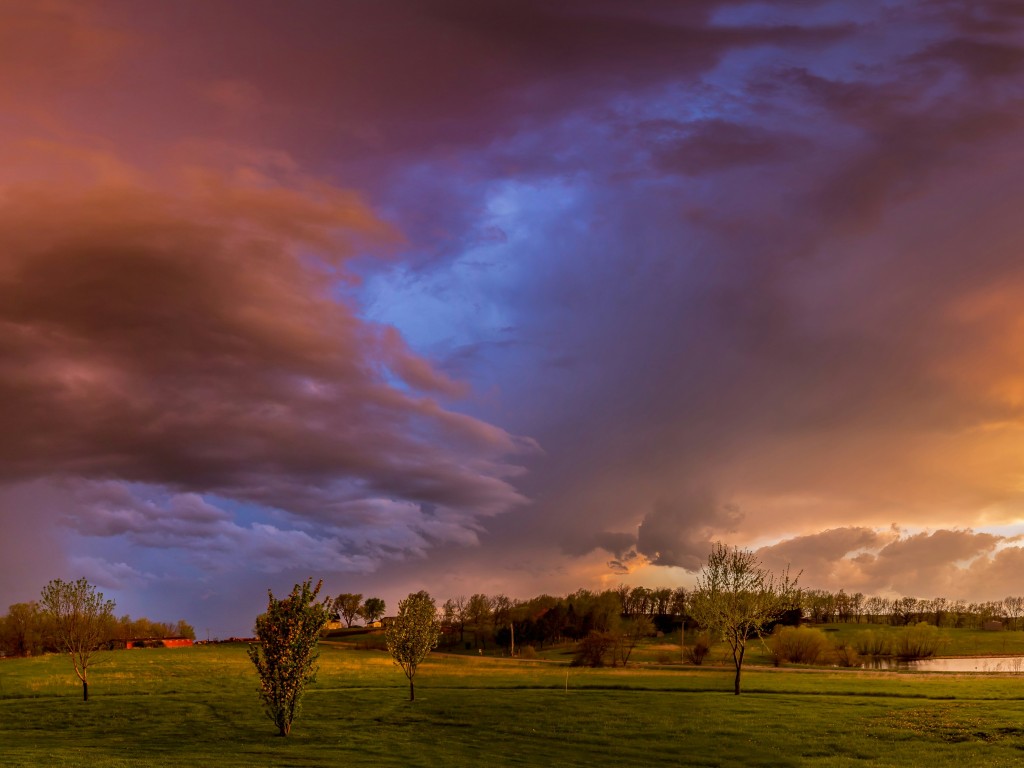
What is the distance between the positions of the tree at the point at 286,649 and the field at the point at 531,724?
88.0 inches

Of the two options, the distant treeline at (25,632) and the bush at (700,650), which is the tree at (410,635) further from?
the distant treeline at (25,632)

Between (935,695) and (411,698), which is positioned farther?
(411,698)

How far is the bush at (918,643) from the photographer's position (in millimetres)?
Answer: 145250

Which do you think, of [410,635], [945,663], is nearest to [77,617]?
[410,635]

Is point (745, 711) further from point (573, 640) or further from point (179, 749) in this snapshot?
point (573, 640)

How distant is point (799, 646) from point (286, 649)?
314 ft

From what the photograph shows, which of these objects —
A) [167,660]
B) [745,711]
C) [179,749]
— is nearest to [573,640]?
[167,660]

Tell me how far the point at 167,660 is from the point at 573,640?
112685 millimetres

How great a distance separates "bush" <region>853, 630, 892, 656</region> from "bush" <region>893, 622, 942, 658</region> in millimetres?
2286

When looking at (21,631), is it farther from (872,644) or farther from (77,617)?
(872,644)

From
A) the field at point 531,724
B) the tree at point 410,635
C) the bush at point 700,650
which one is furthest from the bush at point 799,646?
the tree at point 410,635

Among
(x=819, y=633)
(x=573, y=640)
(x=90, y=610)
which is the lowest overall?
(x=573, y=640)

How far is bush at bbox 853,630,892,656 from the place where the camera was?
145 metres

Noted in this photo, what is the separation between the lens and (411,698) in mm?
62094
